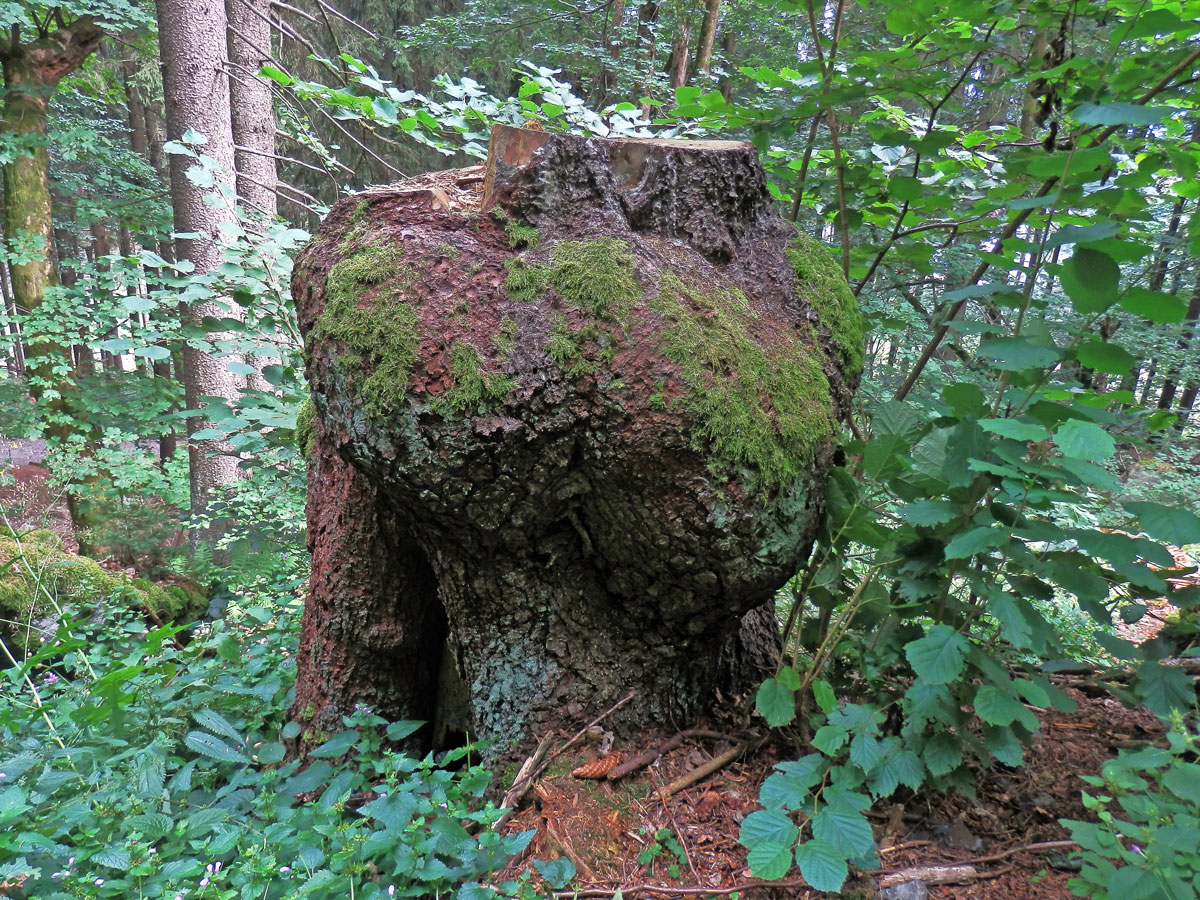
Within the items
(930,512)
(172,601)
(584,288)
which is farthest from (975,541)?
(172,601)

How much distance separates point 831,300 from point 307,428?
7.07 ft

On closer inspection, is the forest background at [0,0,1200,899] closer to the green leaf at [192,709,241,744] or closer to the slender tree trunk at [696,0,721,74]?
the green leaf at [192,709,241,744]

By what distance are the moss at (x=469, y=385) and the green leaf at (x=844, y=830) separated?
132 centimetres

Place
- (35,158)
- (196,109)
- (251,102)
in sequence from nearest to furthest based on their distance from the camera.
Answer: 1. (196,109)
2. (251,102)
3. (35,158)

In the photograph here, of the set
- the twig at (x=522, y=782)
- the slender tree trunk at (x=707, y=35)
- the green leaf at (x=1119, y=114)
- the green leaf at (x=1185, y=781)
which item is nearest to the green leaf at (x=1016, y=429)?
the green leaf at (x=1119, y=114)

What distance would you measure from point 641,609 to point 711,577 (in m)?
0.30

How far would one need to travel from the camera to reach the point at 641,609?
206cm

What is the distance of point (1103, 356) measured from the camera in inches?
59.7

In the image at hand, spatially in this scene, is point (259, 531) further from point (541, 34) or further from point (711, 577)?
point (541, 34)

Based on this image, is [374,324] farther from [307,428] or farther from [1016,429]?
[1016,429]

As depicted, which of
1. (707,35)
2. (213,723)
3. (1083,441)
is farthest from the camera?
(707,35)

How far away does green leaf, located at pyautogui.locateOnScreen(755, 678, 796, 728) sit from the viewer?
1.82 m

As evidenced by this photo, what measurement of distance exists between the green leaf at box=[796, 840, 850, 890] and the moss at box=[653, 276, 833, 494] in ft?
2.90

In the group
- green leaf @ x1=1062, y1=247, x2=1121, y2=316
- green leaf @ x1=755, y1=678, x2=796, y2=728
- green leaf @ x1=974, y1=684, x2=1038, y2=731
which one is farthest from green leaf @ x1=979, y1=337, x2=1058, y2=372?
green leaf @ x1=755, y1=678, x2=796, y2=728
